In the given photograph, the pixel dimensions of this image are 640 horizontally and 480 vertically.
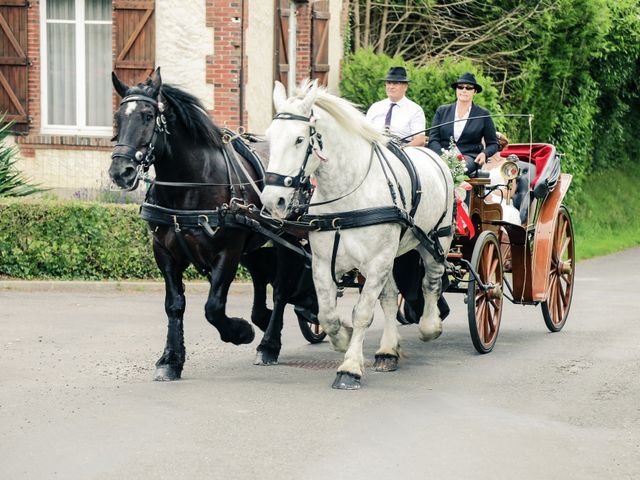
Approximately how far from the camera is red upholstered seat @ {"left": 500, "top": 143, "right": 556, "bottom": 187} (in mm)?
10906

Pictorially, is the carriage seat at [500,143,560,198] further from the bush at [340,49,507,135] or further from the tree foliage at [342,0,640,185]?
the tree foliage at [342,0,640,185]

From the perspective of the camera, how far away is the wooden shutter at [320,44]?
1934 centimetres

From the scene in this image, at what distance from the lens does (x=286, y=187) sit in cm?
727

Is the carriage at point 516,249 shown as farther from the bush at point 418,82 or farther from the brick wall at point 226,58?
the bush at point 418,82

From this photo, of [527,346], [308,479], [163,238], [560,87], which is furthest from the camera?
[560,87]

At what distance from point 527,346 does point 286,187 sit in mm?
3576

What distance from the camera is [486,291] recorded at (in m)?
9.45

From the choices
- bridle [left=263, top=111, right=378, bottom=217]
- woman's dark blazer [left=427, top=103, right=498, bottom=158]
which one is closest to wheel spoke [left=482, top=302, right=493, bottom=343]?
woman's dark blazer [left=427, top=103, right=498, bottom=158]

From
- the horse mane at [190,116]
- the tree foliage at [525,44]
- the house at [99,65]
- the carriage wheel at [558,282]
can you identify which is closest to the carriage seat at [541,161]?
the carriage wheel at [558,282]

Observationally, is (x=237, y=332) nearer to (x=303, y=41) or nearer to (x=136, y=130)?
(x=136, y=130)

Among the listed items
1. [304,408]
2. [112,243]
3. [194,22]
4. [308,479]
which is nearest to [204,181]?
[304,408]

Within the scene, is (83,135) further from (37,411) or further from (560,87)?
(37,411)

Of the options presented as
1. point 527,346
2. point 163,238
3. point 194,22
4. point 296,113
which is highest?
point 194,22

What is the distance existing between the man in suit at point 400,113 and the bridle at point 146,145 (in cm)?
277
